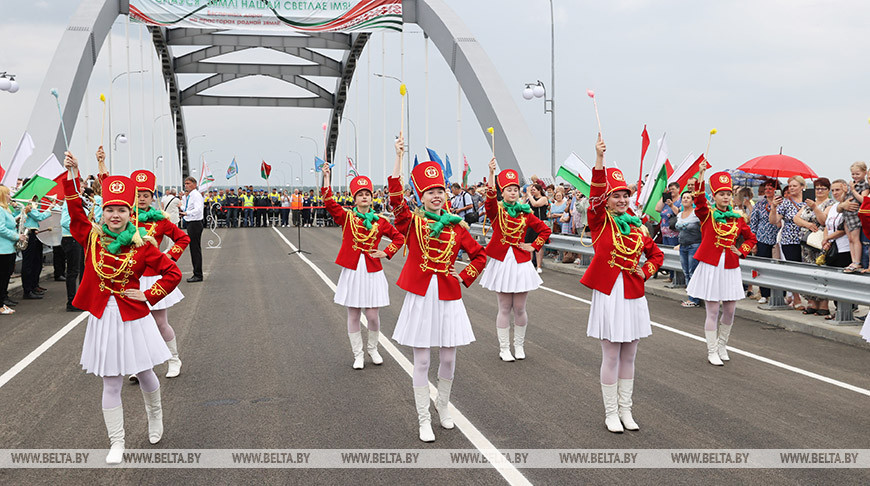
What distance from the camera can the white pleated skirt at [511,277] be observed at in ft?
28.2

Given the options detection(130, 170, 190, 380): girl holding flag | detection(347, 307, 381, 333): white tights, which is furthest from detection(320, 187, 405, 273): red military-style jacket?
detection(130, 170, 190, 380): girl holding flag

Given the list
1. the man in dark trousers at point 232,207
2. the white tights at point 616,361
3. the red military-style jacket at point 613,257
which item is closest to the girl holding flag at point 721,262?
the red military-style jacket at point 613,257

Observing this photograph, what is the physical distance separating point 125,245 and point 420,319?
220cm

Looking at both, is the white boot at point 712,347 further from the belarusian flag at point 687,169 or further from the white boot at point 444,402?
the white boot at point 444,402

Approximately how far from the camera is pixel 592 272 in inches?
244

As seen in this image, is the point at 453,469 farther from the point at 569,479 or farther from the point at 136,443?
the point at 136,443

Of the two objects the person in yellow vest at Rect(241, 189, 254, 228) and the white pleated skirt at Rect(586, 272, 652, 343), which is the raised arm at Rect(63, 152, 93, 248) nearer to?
the white pleated skirt at Rect(586, 272, 652, 343)

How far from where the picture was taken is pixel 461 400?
270 inches

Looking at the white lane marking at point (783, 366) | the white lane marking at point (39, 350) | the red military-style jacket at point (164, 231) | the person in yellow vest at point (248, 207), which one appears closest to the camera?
the white lane marking at point (783, 366)

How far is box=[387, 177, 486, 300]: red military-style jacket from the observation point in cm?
598

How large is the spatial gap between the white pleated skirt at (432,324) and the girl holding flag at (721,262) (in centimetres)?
356

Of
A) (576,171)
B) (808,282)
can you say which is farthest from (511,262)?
(808,282)

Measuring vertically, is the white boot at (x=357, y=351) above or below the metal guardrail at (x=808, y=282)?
below

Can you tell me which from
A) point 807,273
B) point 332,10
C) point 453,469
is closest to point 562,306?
point 807,273
